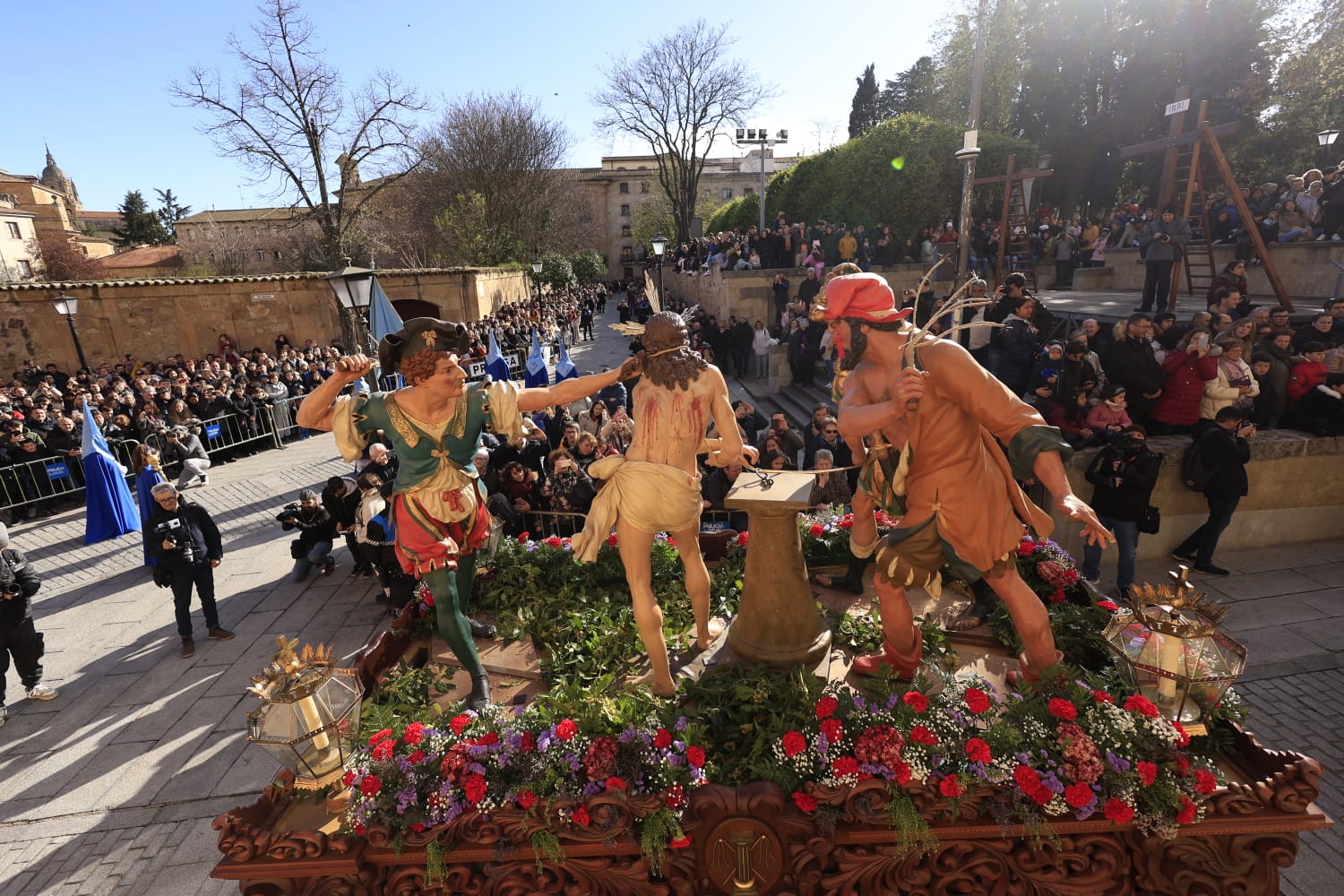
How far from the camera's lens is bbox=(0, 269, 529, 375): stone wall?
18469 millimetres

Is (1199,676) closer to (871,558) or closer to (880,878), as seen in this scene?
(880,878)

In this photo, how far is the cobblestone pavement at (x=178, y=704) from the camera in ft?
12.2

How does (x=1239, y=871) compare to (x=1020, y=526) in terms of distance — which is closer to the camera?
(x=1239, y=871)

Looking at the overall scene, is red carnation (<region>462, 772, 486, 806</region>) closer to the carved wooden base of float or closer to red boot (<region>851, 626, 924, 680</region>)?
the carved wooden base of float

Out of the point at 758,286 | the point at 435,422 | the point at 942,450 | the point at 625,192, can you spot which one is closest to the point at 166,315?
the point at 758,286

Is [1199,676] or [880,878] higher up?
[1199,676]

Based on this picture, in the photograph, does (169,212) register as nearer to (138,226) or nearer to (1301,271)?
(138,226)

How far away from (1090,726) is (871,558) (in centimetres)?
203

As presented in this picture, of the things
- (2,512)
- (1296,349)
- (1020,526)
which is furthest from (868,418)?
(2,512)

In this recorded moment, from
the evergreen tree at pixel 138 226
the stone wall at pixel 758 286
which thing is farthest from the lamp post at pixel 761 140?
the evergreen tree at pixel 138 226

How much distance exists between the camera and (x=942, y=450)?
3.26m

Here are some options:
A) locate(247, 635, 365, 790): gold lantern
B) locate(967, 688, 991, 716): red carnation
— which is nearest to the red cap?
locate(967, 688, 991, 716): red carnation

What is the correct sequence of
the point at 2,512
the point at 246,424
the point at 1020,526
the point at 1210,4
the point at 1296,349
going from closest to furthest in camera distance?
the point at 1020,526
the point at 1296,349
the point at 2,512
the point at 246,424
the point at 1210,4

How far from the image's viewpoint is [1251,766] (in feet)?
9.91
